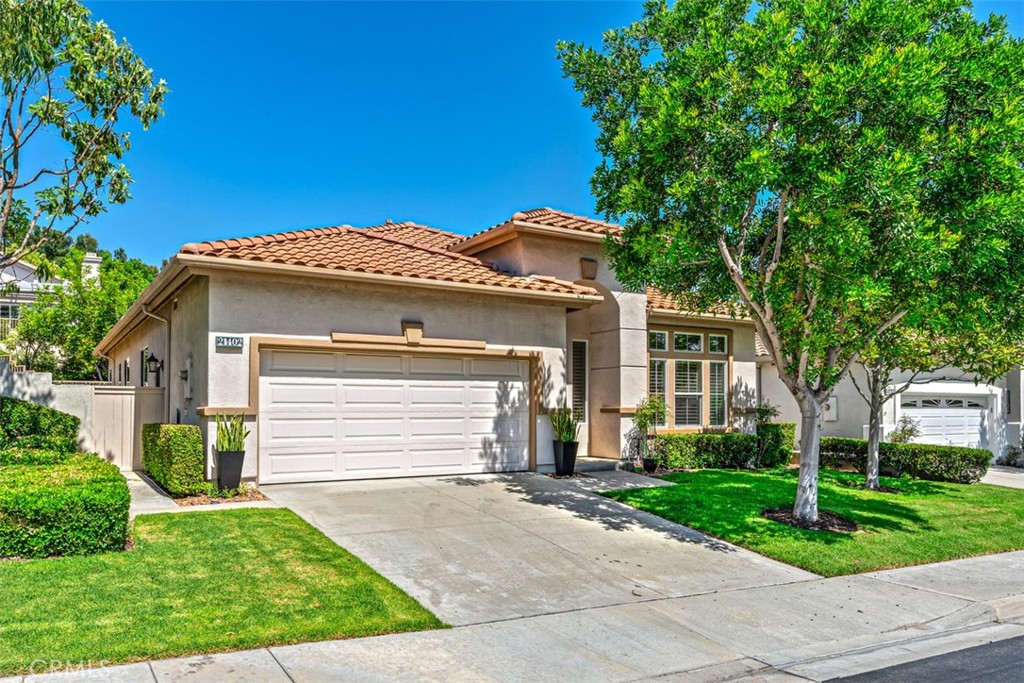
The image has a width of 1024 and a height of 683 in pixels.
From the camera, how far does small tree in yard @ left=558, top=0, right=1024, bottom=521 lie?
28.8ft

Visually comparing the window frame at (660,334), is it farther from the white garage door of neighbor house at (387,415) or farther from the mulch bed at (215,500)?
the mulch bed at (215,500)

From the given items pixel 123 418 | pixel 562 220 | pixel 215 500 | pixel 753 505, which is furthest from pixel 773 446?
pixel 123 418

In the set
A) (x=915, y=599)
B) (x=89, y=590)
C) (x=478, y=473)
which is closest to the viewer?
(x=89, y=590)

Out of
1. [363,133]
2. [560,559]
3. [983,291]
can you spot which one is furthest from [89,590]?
[363,133]

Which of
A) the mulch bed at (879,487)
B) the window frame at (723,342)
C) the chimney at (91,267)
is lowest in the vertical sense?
the mulch bed at (879,487)

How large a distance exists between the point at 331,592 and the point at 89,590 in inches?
80.5

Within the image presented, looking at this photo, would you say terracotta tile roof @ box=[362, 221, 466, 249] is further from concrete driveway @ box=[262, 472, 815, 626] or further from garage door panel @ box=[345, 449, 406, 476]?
concrete driveway @ box=[262, 472, 815, 626]

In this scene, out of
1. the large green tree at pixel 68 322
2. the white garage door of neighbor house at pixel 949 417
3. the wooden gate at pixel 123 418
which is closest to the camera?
the wooden gate at pixel 123 418

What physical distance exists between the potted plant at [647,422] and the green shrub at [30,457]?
10.1 m

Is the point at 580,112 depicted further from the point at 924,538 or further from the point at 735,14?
the point at 924,538

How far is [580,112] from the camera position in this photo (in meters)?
11.8

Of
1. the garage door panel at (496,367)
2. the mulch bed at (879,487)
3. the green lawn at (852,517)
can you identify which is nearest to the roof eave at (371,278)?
the garage door panel at (496,367)

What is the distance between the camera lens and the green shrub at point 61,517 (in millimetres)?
7262

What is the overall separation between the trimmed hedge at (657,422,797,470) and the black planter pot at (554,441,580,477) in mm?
2679
